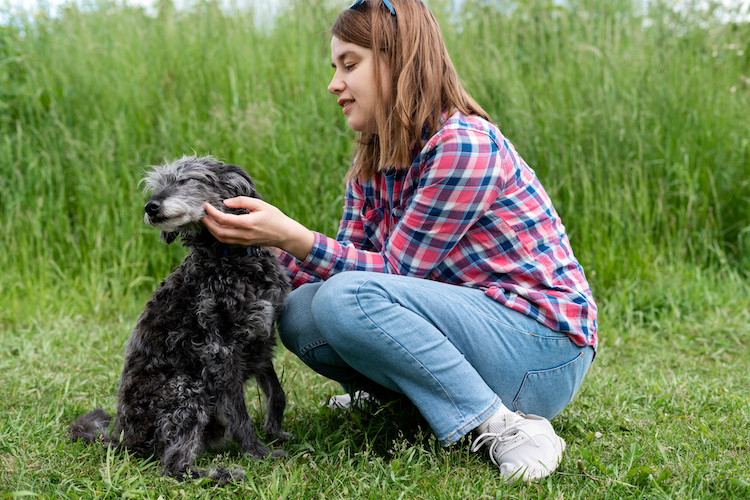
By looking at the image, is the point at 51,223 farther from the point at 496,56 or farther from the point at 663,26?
the point at 663,26

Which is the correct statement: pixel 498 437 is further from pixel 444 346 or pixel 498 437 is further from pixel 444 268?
pixel 444 268

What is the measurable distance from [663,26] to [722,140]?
1.53 metres

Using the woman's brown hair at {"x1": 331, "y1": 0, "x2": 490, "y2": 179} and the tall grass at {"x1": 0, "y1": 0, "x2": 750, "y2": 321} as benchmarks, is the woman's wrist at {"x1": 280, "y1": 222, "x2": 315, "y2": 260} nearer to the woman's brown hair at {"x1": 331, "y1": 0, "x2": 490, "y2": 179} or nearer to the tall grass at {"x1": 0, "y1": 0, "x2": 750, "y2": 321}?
the woman's brown hair at {"x1": 331, "y1": 0, "x2": 490, "y2": 179}

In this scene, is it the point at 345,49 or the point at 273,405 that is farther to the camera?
the point at 273,405

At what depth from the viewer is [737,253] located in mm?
5438

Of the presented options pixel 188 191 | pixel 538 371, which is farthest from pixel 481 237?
pixel 188 191

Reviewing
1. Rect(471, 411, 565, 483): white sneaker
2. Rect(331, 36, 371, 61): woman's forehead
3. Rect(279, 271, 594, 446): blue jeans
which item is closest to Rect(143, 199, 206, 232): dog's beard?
Rect(279, 271, 594, 446): blue jeans

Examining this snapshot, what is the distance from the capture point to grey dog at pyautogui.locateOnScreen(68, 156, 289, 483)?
249 centimetres

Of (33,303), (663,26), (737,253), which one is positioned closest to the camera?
(33,303)

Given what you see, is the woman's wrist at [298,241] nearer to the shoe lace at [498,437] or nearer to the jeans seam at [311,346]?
the jeans seam at [311,346]

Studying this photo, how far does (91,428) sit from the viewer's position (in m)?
2.76

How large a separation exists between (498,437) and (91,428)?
5.54 feet

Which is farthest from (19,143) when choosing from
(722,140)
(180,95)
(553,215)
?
(722,140)

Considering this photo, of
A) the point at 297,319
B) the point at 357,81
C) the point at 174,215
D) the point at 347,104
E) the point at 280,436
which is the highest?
the point at 357,81
